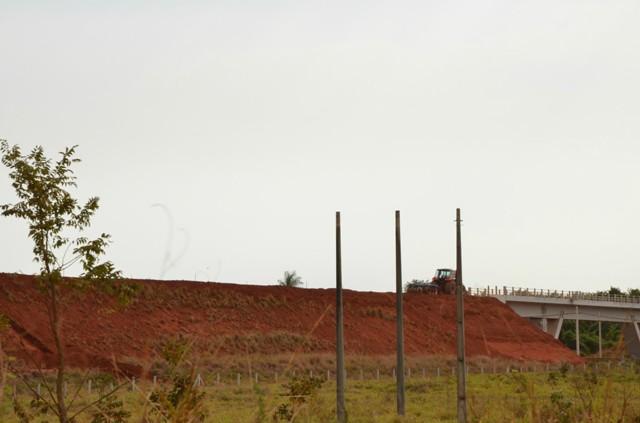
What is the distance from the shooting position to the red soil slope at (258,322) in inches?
2255

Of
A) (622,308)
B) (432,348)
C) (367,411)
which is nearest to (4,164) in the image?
(367,411)

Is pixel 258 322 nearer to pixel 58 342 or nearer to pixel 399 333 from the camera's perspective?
pixel 399 333

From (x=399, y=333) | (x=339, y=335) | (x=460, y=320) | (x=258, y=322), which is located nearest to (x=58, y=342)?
(x=460, y=320)

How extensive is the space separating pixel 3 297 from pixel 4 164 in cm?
4568

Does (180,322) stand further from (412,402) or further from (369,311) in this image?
(412,402)

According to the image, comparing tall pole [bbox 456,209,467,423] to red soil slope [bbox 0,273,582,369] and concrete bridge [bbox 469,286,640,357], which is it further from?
concrete bridge [bbox 469,286,640,357]

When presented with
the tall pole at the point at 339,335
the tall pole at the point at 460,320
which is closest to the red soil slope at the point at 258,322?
the tall pole at the point at 339,335

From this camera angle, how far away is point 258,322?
230 feet

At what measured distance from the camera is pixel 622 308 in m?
104

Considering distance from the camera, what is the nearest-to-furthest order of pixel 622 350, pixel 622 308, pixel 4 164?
pixel 622 350, pixel 4 164, pixel 622 308

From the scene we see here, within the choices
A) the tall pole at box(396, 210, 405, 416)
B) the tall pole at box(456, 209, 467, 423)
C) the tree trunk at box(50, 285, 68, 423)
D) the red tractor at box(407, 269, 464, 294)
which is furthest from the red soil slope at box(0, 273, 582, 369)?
the tree trunk at box(50, 285, 68, 423)

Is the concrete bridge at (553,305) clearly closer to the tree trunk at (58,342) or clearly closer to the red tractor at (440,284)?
the red tractor at (440,284)

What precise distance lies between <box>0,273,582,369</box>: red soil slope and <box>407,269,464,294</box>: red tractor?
4.74ft

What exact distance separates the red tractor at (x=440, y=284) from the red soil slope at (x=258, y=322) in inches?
56.9
